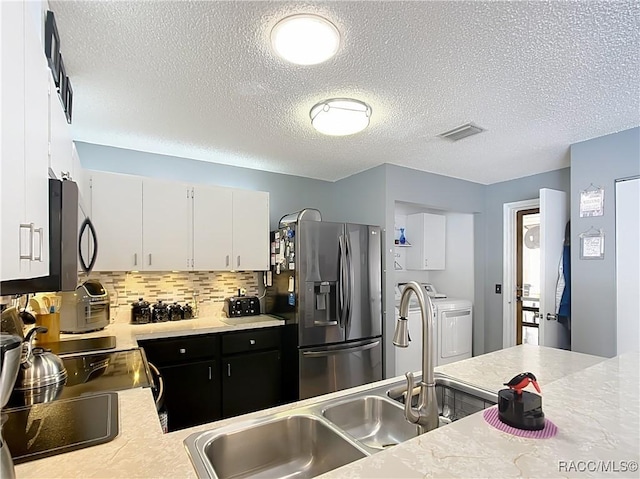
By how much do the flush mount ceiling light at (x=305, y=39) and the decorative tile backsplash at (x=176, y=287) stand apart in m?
2.44

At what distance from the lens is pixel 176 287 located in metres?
3.34

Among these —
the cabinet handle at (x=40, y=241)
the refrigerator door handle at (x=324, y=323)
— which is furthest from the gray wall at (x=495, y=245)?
the cabinet handle at (x=40, y=241)

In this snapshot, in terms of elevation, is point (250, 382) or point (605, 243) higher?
point (605, 243)

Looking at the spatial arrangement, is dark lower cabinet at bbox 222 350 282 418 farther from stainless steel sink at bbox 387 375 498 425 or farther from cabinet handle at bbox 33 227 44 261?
cabinet handle at bbox 33 227 44 261

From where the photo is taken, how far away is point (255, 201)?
3.45m

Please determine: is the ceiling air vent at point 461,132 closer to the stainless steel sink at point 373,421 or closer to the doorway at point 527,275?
the doorway at point 527,275

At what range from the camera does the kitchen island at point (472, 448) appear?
790mm

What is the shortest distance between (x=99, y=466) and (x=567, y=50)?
7.92 feet

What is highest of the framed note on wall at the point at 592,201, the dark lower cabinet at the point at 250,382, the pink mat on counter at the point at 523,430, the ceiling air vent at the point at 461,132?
the ceiling air vent at the point at 461,132

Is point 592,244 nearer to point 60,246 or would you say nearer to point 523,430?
point 523,430

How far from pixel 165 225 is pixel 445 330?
10.9 ft

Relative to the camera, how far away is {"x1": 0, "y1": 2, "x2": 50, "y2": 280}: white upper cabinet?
0.69 m

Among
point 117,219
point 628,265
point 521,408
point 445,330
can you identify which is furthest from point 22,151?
point 445,330

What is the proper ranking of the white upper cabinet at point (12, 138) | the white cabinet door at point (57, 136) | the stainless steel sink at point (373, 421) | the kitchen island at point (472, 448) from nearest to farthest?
the white upper cabinet at point (12, 138) < the kitchen island at point (472, 448) < the white cabinet door at point (57, 136) < the stainless steel sink at point (373, 421)
